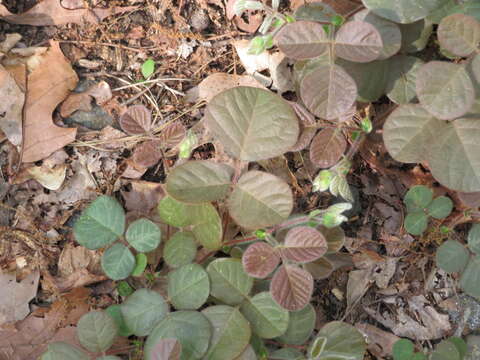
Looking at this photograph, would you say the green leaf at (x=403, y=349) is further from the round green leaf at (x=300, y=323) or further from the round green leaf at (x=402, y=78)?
the round green leaf at (x=402, y=78)

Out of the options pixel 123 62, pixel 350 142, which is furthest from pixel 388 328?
pixel 123 62

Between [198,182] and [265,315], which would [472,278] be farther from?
[198,182]

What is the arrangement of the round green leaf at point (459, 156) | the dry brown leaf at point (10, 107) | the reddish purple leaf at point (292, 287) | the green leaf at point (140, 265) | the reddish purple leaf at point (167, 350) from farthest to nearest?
the dry brown leaf at point (10, 107) → the green leaf at point (140, 265) → the round green leaf at point (459, 156) → the reddish purple leaf at point (292, 287) → the reddish purple leaf at point (167, 350)

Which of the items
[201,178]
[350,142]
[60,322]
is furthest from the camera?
[350,142]

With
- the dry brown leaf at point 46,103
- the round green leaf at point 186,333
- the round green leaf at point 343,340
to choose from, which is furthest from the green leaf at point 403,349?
the dry brown leaf at point 46,103

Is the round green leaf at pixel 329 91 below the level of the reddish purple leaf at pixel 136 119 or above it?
above

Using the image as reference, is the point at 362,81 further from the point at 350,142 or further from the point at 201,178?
the point at 201,178
